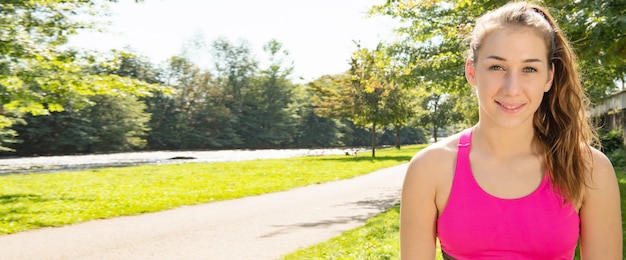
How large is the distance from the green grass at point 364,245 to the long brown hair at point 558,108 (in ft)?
15.4

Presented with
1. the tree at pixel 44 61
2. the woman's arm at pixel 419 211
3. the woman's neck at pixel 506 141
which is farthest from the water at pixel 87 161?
the woman's neck at pixel 506 141

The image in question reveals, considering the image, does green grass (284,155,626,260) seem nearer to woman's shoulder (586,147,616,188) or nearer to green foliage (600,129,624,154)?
woman's shoulder (586,147,616,188)

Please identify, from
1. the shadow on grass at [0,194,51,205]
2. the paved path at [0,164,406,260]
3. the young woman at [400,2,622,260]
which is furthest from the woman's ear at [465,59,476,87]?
the shadow on grass at [0,194,51,205]

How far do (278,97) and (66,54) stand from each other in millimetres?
62840

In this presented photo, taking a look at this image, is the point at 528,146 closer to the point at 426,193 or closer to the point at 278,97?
the point at 426,193

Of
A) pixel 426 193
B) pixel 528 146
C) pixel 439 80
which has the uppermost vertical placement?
pixel 439 80

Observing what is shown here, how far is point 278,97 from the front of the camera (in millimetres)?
74688

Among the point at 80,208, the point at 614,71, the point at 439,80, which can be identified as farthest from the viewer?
the point at 439,80

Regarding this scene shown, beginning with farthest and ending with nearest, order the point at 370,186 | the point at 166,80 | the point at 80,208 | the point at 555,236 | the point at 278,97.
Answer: the point at 278,97 → the point at 166,80 → the point at 370,186 → the point at 80,208 → the point at 555,236

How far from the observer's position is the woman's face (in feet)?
5.36

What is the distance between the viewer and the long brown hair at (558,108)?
164 cm

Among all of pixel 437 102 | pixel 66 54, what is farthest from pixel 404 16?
pixel 437 102

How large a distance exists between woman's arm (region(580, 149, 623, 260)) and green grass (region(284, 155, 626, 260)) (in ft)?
15.4

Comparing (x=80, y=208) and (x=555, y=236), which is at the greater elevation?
(x=555, y=236)
